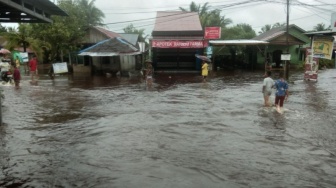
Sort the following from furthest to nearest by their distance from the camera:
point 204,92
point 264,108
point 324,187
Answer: point 204,92 → point 264,108 → point 324,187

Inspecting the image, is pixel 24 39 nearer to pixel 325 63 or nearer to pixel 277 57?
pixel 277 57

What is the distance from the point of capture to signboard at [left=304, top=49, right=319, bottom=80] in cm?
2170

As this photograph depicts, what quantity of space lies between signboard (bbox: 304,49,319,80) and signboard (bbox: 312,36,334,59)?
0.39 m

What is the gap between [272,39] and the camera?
3344cm

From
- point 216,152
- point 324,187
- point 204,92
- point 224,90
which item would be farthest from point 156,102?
point 324,187

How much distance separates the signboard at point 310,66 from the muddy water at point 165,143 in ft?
26.7

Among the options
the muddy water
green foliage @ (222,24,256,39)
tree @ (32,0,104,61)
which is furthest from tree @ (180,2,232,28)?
the muddy water

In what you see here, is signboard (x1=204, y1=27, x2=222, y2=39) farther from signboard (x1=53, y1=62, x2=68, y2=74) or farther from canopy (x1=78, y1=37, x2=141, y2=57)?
signboard (x1=53, y1=62, x2=68, y2=74)

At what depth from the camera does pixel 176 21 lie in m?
32.1

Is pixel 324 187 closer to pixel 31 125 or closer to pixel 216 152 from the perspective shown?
pixel 216 152

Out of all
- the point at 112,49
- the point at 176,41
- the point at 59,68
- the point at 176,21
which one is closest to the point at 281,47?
the point at 176,21

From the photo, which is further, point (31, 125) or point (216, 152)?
point (31, 125)

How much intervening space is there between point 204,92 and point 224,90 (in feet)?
5.02

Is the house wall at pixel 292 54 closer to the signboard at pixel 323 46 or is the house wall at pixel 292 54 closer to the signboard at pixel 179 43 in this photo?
the signboard at pixel 179 43
